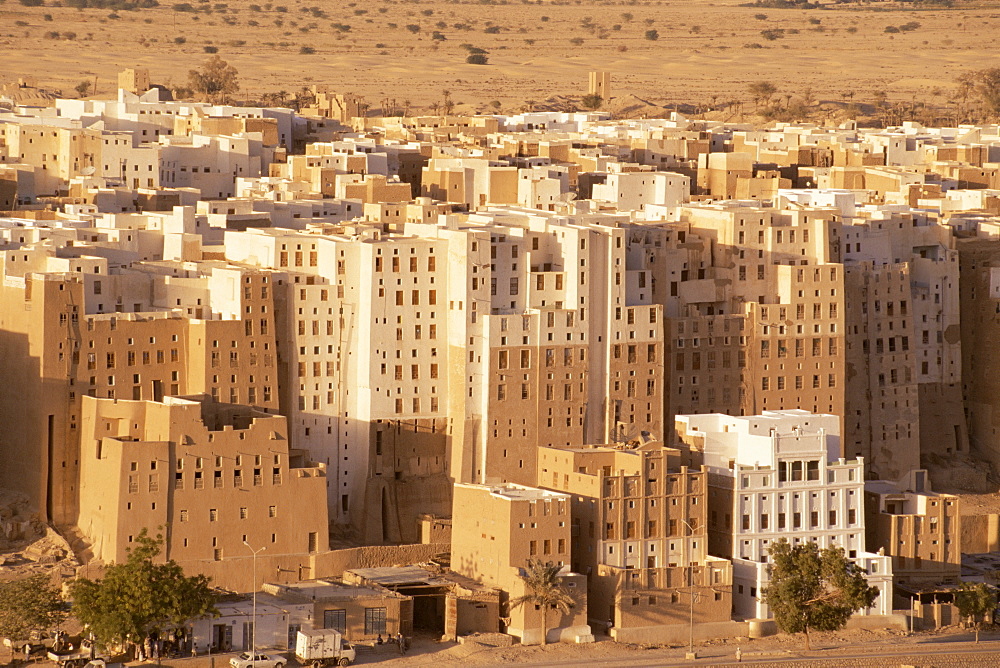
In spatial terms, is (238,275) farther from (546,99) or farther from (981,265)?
(546,99)

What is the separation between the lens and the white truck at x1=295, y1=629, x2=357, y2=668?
224 feet

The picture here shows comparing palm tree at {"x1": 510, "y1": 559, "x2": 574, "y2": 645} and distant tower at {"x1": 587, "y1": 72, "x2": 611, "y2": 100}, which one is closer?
palm tree at {"x1": 510, "y1": 559, "x2": 574, "y2": 645}

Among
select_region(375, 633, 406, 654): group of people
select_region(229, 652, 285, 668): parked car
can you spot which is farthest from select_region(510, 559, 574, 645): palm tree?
select_region(229, 652, 285, 668): parked car

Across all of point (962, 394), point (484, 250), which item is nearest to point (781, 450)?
point (484, 250)

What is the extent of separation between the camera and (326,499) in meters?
76.0

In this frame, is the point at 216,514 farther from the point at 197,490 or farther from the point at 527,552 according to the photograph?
the point at 527,552

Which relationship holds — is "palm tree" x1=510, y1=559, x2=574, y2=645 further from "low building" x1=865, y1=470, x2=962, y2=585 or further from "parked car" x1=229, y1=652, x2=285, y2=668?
"low building" x1=865, y1=470, x2=962, y2=585

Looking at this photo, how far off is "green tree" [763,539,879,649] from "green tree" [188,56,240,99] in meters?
101

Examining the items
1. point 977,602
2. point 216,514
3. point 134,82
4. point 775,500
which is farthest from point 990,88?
point 216,514

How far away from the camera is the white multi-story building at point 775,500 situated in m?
75.8

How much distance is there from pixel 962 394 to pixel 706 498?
24.3m

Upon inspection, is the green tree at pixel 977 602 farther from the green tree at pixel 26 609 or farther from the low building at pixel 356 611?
the green tree at pixel 26 609

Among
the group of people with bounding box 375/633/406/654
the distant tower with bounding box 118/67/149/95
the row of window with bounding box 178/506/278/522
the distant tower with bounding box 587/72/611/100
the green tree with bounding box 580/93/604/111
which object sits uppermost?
the distant tower with bounding box 118/67/149/95

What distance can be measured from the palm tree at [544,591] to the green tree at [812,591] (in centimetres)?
551
